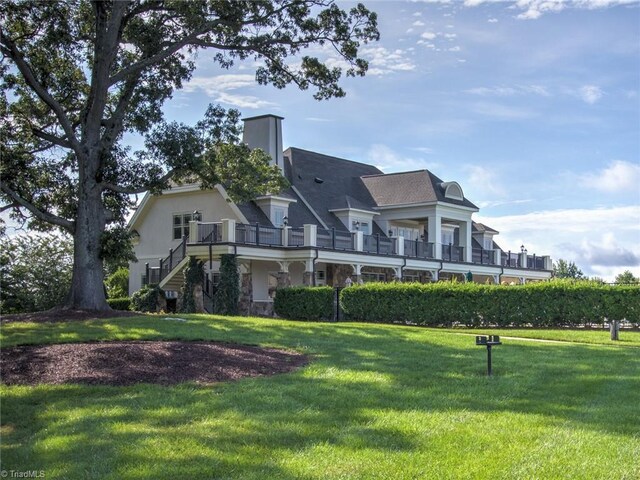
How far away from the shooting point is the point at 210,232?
31.1 metres

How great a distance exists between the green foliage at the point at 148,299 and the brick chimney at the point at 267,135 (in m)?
8.99

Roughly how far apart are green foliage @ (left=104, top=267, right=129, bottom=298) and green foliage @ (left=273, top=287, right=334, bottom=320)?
15.0 m

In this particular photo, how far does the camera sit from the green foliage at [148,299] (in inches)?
1233

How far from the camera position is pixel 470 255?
43625mm

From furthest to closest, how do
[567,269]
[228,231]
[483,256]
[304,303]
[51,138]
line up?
1. [567,269]
2. [483,256]
3. [228,231]
4. [304,303]
5. [51,138]

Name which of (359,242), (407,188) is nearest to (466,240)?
(407,188)

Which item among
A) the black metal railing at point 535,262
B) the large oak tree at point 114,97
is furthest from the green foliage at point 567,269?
the large oak tree at point 114,97

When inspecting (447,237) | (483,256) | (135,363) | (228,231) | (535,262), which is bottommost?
(135,363)

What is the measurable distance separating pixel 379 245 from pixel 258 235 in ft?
26.6

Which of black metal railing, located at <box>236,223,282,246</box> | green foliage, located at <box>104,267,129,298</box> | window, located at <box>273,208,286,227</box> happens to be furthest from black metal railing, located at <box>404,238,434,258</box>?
green foliage, located at <box>104,267,129,298</box>

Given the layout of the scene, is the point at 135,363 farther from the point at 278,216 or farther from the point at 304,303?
the point at 278,216

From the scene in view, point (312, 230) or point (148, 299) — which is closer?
point (148, 299)

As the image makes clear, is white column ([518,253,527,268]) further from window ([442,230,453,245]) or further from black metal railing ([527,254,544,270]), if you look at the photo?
window ([442,230,453,245])

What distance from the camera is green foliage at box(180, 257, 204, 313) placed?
2997 centimetres
